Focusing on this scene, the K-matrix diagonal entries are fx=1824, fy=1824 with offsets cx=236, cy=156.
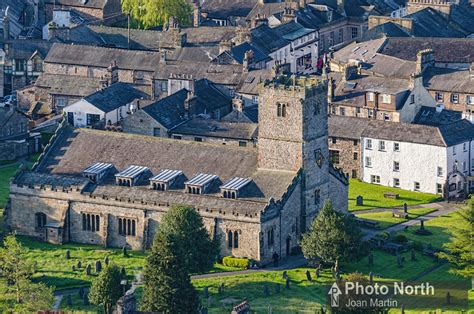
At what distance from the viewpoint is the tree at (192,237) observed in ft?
523

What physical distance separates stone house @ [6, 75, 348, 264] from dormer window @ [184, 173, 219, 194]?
0.30ft

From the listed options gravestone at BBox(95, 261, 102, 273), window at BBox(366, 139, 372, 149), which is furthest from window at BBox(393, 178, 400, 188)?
gravestone at BBox(95, 261, 102, 273)

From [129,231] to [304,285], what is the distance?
20499 millimetres

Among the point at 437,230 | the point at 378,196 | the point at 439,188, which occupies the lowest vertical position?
the point at 437,230

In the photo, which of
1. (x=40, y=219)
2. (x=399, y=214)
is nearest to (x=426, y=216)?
(x=399, y=214)

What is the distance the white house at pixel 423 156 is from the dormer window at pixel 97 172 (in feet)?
113

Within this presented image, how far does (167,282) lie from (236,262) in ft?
63.8

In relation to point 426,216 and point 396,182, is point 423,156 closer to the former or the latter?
point 396,182

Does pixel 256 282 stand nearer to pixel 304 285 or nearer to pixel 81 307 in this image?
pixel 304 285

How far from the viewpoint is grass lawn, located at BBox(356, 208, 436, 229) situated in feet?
587

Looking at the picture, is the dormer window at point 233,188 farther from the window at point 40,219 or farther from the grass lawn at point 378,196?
the grass lawn at point 378,196

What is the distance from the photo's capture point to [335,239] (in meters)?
161

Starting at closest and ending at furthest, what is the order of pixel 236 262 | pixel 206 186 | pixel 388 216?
pixel 236 262 → pixel 206 186 → pixel 388 216

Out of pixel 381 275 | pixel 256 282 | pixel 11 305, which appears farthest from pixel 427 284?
pixel 11 305
